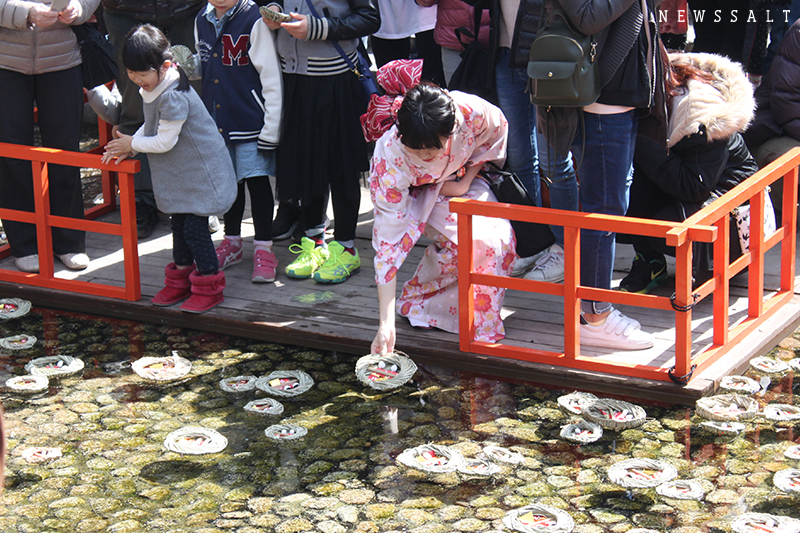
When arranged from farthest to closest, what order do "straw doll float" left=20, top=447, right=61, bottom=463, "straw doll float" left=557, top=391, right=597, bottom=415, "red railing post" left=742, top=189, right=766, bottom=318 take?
"red railing post" left=742, top=189, right=766, bottom=318 < "straw doll float" left=557, top=391, right=597, bottom=415 < "straw doll float" left=20, top=447, right=61, bottom=463

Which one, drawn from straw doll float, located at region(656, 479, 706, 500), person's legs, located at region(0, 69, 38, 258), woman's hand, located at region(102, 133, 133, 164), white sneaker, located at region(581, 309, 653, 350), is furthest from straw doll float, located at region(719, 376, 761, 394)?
person's legs, located at region(0, 69, 38, 258)

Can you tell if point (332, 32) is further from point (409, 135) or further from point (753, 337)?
point (753, 337)

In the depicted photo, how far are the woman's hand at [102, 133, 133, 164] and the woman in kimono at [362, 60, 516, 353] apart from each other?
109 centimetres

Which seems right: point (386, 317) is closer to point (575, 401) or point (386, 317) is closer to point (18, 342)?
point (575, 401)

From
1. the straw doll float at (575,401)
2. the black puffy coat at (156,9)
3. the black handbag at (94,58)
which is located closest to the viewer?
the straw doll float at (575,401)

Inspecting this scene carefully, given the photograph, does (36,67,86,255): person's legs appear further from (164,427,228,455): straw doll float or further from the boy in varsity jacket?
(164,427,228,455): straw doll float

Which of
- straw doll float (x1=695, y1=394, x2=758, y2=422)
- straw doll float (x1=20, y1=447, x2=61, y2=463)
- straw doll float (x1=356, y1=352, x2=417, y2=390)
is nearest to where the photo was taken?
straw doll float (x1=20, y1=447, x2=61, y2=463)

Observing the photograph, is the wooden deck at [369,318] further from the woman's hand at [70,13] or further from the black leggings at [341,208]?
the woman's hand at [70,13]

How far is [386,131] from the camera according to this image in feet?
12.4

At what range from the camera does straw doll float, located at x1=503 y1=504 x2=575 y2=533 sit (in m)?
2.69

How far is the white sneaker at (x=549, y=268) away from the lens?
4.32 meters

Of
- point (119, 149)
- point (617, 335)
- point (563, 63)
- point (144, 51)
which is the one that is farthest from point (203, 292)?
point (563, 63)

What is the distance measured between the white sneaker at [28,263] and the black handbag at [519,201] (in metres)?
2.35

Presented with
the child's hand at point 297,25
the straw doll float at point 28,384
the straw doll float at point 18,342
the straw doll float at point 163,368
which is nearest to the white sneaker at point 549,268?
the child's hand at point 297,25
